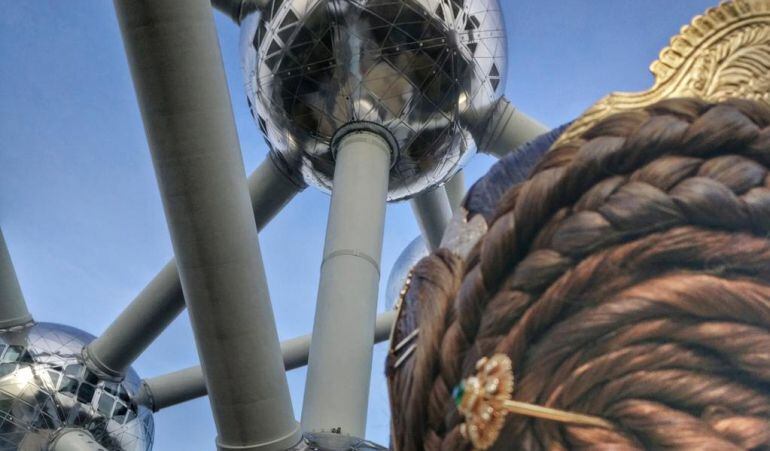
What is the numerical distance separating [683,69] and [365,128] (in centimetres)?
717

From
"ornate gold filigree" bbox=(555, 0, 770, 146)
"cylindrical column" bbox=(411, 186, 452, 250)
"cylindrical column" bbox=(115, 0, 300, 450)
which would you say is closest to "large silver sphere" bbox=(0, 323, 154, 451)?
"cylindrical column" bbox=(411, 186, 452, 250)

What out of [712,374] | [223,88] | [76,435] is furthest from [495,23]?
[712,374]

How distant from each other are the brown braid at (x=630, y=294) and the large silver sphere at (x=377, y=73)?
6.79 metres

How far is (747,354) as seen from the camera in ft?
5.90

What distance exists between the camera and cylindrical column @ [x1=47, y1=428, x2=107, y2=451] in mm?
10055

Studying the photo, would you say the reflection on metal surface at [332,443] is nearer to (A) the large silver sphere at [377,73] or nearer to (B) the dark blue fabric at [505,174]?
(A) the large silver sphere at [377,73]

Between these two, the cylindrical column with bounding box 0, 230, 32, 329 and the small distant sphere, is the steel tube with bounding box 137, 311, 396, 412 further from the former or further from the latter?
the small distant sphere

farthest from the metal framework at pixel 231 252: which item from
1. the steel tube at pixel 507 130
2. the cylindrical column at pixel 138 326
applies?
the cylindrical column at pixel 138 326

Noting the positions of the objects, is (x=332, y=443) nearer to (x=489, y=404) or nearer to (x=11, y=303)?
(x=489, y=404)

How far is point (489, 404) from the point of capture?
2.05 meters

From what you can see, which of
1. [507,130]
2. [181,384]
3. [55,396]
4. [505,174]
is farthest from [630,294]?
[181,384]

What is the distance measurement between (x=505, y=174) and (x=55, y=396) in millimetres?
9202

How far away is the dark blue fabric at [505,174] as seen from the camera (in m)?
2.37

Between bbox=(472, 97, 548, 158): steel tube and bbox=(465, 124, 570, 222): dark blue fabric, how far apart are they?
8393 millimetres
